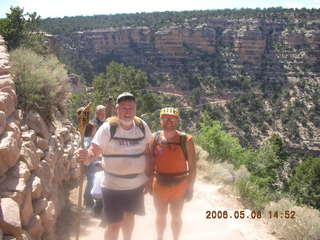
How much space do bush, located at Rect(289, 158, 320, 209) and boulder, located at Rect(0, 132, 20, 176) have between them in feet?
51.9

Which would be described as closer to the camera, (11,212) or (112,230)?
(11,212)

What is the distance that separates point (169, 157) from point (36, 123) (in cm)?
200

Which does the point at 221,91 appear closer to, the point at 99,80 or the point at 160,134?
the point at 99,80

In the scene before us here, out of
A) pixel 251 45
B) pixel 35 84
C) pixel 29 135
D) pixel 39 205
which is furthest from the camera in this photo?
pixel 251 45

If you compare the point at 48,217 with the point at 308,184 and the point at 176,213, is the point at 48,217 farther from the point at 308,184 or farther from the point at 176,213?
the point at 308,184

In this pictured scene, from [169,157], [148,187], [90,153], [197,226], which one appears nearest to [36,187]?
[90,153]

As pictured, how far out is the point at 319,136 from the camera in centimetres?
3512

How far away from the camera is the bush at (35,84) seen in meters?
4.46

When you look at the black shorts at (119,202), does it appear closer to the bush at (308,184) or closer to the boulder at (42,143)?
the boulder at (42,143)

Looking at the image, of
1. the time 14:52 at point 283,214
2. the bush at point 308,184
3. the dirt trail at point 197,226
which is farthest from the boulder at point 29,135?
the bush at point 308,184

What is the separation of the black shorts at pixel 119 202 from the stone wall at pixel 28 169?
0.74 meters
